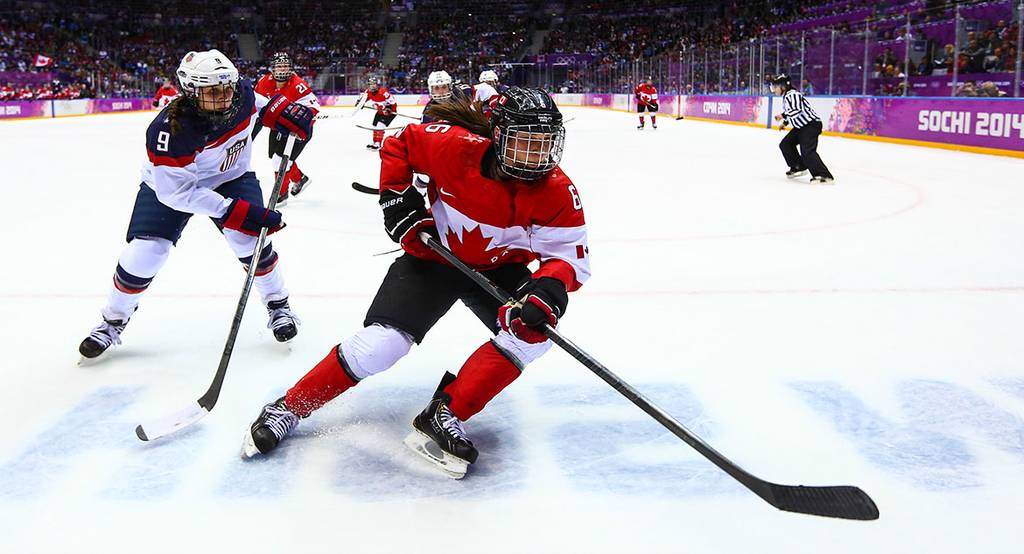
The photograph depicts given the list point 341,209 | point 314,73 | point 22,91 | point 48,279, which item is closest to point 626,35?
point 314,73

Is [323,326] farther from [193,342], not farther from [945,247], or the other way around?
[945,247]

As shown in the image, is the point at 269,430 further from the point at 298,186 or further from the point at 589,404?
the point at 298,186

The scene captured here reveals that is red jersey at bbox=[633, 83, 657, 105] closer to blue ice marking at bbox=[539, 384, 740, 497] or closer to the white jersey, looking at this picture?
the white jersey

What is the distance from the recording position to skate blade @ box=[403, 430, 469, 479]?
2086 millimetres

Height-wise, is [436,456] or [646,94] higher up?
[646,94]

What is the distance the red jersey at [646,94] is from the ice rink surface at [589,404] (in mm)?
11295

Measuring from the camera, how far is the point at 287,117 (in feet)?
11.3

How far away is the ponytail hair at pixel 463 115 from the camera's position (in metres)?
2.33

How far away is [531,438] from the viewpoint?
235 cm

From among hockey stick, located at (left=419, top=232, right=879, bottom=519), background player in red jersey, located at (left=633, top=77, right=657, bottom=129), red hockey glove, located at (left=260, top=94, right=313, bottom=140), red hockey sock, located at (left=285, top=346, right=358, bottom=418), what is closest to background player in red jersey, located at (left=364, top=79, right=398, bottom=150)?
background player in red jersey, located at (left=633, top=77, right=657, bottom=129)

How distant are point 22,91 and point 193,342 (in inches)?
A: 820

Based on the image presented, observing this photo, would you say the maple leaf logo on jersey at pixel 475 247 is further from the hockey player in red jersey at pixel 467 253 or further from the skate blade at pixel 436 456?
the skate blade at pixel 436 456

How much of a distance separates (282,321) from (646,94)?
47.5 feet

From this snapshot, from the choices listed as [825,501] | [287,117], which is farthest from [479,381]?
[287,117]
